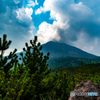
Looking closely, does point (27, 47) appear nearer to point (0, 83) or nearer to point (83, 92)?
point (0, 83)

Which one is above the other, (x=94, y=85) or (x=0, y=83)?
(x=0, y=83)

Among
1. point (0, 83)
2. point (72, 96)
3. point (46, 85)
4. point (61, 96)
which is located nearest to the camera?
point (0, 83)

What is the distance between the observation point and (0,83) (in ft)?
14.9

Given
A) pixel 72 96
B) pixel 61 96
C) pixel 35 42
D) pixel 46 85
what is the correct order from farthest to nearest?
pixel 35 42, pixel 46 85, pixel 61 96, pixel 72 96

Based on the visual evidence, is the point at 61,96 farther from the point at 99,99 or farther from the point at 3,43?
the point at 3,43

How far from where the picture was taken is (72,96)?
16.9 feet

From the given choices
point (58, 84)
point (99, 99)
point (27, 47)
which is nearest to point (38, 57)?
point (27, 47)

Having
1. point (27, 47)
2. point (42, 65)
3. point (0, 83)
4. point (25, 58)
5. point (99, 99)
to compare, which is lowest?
point (99, 99)

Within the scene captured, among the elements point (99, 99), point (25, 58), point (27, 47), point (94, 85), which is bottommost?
point (99, 99)

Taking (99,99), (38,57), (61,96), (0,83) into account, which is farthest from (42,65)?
(99,99)

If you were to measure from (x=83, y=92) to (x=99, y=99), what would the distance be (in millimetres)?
760

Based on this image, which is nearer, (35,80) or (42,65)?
(35,80)

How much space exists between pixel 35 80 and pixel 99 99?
4.06m

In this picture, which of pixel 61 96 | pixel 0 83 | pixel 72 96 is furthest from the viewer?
pixel 61 96
